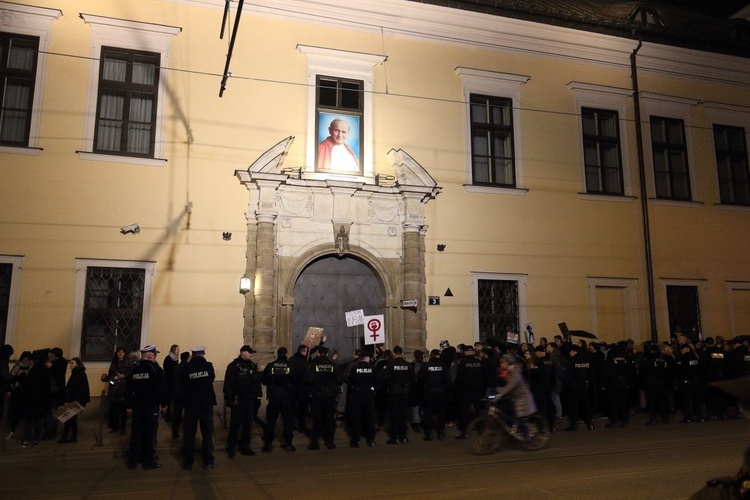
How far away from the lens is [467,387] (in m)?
12.5

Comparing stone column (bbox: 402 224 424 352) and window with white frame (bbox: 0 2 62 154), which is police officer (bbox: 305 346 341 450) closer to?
stone column (bbox: 402 224 424 352)

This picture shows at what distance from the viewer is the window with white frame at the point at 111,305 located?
13.9 metres

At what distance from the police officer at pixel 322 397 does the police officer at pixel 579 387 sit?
5277mm

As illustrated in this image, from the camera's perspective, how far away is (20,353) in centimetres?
1329

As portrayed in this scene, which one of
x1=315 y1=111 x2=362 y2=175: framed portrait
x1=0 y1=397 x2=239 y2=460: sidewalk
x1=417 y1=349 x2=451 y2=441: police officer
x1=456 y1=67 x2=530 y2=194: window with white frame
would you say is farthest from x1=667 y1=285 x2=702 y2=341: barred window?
x1=0 y1=397 x2=239 y2=460: sidewalk

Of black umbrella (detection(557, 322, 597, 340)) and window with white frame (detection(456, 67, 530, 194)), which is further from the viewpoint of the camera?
window with white frame (detection(456, 67, 530, 194))

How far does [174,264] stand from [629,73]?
48.1 feet

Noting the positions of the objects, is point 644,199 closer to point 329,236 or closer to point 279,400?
point 329,236

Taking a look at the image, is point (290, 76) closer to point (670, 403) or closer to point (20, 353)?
point (20, 353)

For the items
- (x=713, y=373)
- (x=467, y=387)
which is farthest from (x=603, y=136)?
(x=467, y=387)

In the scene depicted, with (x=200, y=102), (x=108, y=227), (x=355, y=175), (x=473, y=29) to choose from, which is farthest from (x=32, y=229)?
(x=473, y=29)

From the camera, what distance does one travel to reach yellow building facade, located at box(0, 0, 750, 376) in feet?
46.7

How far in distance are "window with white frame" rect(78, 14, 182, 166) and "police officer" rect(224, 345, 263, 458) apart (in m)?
6.24

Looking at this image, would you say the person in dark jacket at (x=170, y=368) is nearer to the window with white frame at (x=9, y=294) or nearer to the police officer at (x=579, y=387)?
the window with white frame at (x=9, y=294)
